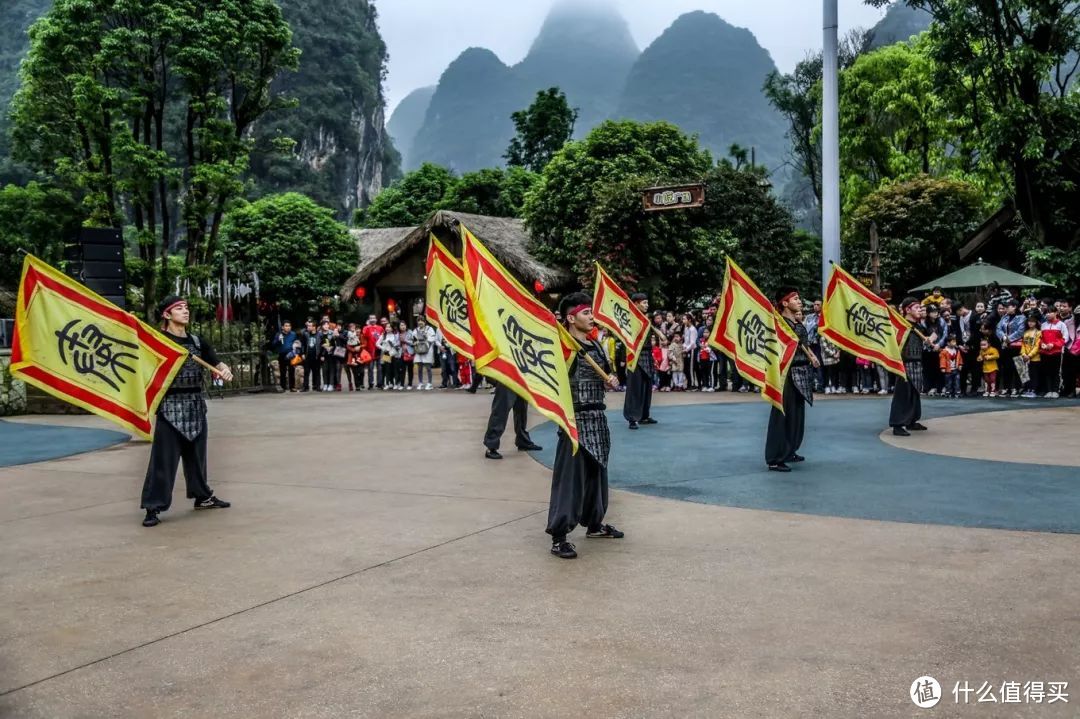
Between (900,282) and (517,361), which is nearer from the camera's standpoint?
(517,361)

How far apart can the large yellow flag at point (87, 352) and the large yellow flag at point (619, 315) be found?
5733mm

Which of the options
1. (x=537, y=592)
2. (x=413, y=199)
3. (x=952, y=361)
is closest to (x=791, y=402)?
(x=537, y=592)

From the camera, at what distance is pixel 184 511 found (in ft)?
26.0

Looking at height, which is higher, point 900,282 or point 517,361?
point 900,282

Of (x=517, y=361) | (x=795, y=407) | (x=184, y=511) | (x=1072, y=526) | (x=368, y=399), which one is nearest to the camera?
(x=517, y=361)

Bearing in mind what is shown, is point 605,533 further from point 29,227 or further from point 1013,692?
point 29,227

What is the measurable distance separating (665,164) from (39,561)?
25.9 metres

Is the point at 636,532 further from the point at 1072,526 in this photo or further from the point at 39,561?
the point at 39,561

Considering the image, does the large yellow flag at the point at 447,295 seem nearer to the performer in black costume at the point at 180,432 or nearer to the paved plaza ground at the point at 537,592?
the paved plaza ground at the point at 537,592

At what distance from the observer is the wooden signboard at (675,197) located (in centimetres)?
1905

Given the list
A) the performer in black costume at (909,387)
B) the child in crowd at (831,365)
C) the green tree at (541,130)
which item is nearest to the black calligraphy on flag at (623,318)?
the performer in black costume at (909,387)

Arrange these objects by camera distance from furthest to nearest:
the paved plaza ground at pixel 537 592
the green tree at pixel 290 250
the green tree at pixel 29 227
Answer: the green tree at pixel 29 227
the green tree at pixel 290 250
the paved plaza ground at pixel 537 592

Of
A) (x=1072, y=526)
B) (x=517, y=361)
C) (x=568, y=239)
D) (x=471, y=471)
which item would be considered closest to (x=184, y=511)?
(x=471, y=471)

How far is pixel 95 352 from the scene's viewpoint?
748 centimetres
